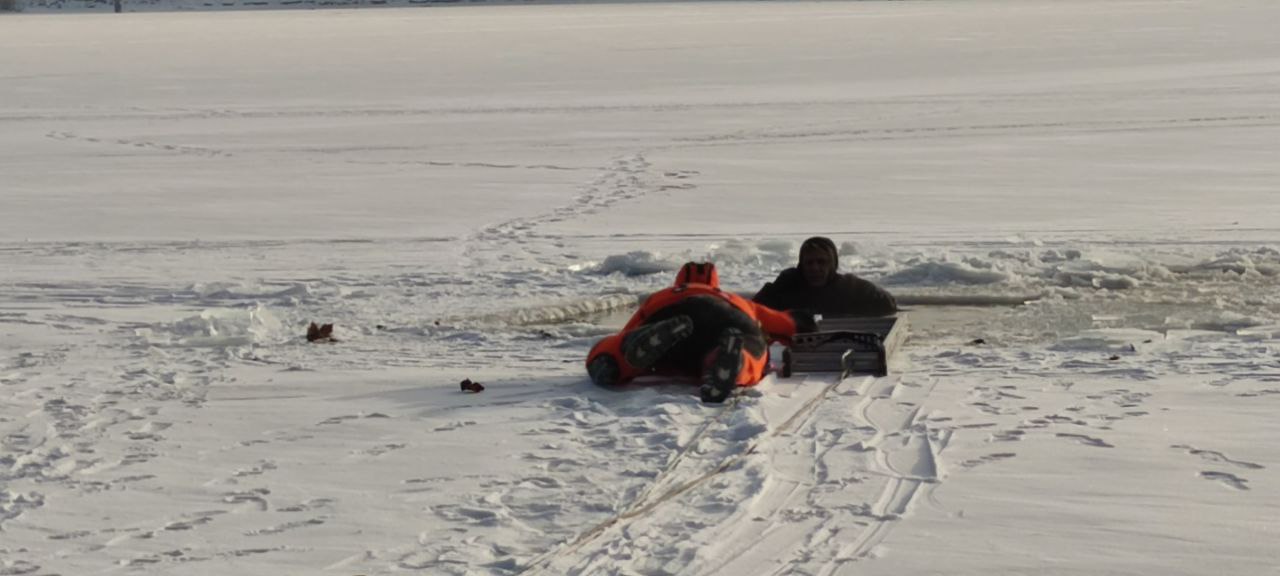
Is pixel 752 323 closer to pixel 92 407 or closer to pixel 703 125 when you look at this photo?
pixel 92 407

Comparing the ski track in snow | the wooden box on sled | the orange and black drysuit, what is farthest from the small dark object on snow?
the wooden box on sled

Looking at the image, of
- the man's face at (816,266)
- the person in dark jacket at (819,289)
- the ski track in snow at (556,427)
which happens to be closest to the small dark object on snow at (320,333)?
the ski track in snow at (556,427)

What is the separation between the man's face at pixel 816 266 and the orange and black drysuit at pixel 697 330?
87 cm

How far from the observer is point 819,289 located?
30.3ft

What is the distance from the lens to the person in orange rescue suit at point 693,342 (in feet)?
25.9

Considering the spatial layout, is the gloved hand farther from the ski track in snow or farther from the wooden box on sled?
the ski track in snow

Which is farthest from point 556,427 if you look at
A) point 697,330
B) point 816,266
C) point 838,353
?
point 816,266

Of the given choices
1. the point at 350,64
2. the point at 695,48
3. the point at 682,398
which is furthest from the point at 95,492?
the point at 695,48

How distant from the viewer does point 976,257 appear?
11.7 meters

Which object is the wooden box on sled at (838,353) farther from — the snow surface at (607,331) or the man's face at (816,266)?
the man's face at (816,266)

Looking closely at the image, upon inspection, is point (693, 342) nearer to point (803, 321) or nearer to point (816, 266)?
point (803, 321)

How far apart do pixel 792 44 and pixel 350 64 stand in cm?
949

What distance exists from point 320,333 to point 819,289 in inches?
96.0

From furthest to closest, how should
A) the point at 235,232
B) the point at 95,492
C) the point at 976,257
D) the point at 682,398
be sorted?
the point at 235,232, the point at 976,257, the point at 682,398, the point at 95,492
